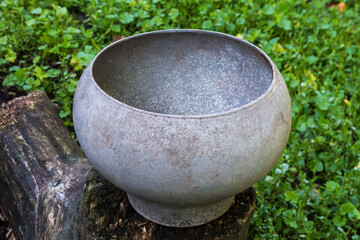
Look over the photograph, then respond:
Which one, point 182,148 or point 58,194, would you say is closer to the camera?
point 182,148

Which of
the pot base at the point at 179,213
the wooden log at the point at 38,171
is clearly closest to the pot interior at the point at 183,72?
the wooden log at the point at 38,171

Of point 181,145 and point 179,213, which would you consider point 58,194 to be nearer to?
point 179,213

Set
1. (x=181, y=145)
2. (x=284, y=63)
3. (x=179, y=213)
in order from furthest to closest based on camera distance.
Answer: (x=284, y=63) → (x=179, y=213) → (x=181, y=145)

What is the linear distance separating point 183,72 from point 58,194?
73 centimetres

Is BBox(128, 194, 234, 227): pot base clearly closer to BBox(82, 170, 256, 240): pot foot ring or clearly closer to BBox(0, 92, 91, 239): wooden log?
BBox(82, 170, 256, 240): pot foot ring

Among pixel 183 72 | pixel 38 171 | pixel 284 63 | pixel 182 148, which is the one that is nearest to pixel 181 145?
pixel 182 148

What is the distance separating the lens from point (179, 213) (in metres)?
1.47

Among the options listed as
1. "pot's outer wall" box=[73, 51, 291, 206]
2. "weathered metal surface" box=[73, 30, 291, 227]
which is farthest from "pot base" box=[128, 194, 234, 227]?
"pot's outer wall" box=[73, 51, 291, 206]

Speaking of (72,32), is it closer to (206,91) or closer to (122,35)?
(122,35)

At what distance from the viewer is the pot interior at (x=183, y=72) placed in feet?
5.56

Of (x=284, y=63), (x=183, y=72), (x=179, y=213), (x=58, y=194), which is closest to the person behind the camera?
(x=179, y=213)

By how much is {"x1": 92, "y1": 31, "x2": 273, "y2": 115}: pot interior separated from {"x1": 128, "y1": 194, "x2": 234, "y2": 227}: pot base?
→ 48 cm

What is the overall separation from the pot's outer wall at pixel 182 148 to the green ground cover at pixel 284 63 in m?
0.82

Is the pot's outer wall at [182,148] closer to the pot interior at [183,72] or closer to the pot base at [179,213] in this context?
the pot base at [179,213]
